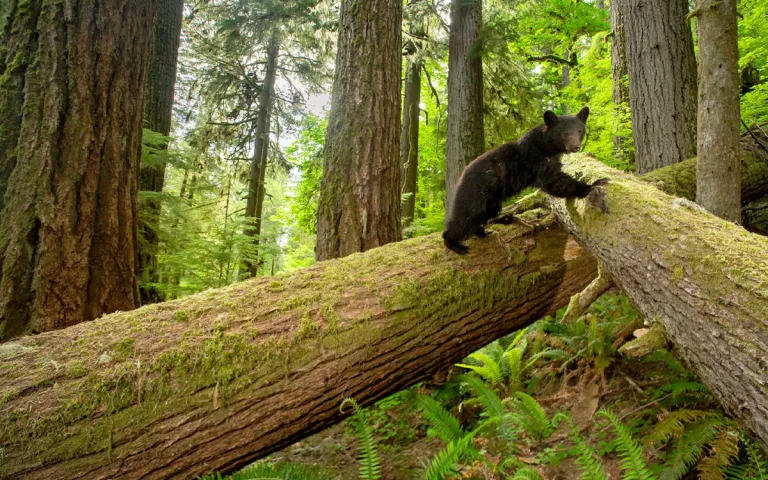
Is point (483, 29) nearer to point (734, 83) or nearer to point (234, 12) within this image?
point (234, 12)

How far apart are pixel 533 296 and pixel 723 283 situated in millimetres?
1571

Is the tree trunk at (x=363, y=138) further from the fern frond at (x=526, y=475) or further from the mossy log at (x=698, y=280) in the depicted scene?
the fern frond at (x=526, y=475)

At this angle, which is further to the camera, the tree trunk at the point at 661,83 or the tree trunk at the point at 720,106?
the tree trunk at the point at 661,83

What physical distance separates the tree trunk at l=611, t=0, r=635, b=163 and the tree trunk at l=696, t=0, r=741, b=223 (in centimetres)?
363

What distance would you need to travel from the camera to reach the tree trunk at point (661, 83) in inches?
209

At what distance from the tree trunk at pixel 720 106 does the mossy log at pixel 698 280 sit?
75cm

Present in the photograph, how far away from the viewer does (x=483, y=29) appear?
31.9 feet

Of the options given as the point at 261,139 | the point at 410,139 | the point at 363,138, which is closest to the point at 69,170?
the point at 363,138

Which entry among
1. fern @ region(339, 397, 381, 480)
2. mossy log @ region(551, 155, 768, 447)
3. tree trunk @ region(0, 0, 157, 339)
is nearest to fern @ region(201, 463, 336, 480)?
fern @ region(339, 397, 381, 480)

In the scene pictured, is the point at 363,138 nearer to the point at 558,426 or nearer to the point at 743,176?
the point at 558,426

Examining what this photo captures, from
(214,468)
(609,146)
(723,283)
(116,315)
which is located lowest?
(214,468)

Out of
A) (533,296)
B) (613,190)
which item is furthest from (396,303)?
(613,190)

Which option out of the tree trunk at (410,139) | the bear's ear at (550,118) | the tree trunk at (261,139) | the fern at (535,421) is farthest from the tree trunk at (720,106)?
the tree trunk at (261,139)

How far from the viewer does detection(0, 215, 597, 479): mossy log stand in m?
2.31
